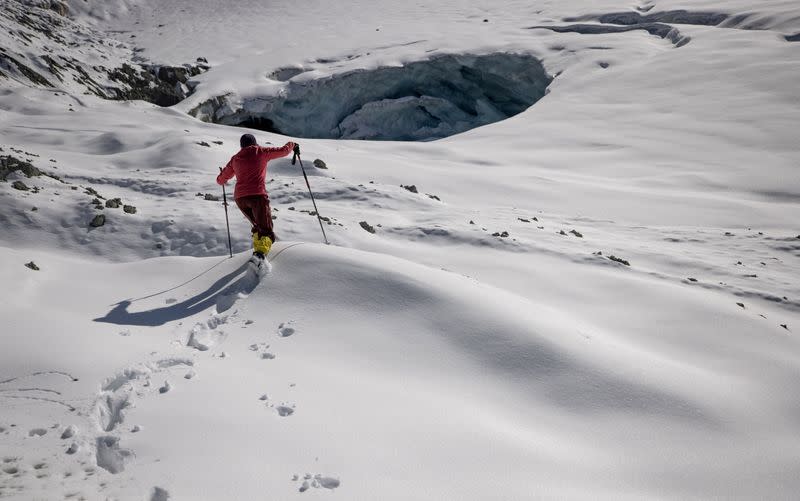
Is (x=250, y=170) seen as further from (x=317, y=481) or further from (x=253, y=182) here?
(x=317, y=481)

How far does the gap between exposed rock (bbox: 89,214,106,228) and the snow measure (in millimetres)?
91

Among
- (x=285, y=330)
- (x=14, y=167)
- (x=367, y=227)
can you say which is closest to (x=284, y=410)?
(x=285, y=330)

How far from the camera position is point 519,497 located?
2.74 meters

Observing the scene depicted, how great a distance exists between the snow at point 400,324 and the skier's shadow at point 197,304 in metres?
0.03

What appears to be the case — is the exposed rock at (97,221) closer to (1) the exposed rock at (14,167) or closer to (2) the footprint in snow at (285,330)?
(1) the exposed rock at (14,167)

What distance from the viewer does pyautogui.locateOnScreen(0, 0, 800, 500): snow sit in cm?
290

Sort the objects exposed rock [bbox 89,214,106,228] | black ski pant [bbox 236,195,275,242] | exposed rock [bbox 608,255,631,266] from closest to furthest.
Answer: black ski pant [bbox 236,195,275,242] → exposed rock [bbox 89,214,106,228] → exposed rock [bbox 608,255,631,266]

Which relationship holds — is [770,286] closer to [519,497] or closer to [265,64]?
[519,497]

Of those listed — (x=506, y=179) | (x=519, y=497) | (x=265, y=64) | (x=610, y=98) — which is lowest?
(x=519, y=497)

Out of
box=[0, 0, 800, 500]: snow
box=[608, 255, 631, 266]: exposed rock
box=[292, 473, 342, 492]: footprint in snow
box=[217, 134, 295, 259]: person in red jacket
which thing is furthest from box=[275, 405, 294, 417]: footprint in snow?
box=[608, 255, 631, 266]: exposed rock

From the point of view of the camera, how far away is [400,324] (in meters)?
4.57

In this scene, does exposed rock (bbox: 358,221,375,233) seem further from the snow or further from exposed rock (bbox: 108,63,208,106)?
exposed rock (bbox: 108,63,208,106)

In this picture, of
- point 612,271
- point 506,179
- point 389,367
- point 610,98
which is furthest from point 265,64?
point 389,367

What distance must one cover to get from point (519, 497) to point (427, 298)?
235 cm
